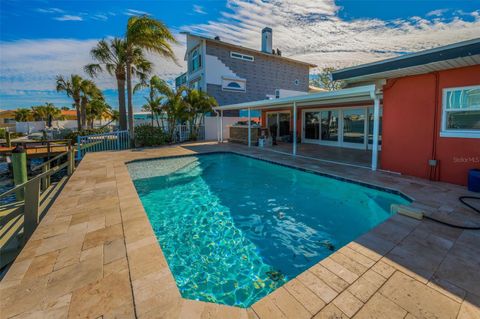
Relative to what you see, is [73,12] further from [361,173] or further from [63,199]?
[361,173]

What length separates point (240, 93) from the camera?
18609 mm

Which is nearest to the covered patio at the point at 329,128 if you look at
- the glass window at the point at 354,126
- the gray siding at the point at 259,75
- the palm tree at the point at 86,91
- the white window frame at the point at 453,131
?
the glass window at the point at 354,126

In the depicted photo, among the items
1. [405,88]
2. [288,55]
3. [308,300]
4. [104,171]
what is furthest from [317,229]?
[288,55]

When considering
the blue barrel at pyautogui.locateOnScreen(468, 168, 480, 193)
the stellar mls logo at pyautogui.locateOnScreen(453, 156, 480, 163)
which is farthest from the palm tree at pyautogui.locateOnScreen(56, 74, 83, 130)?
the blue barrel at pyautogui.locateOnScreen(468, 168, 480, 193)

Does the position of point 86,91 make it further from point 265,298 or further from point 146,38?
point 265,298

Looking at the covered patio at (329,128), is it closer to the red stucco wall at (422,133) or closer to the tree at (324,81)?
the red stucco wall at (422,133)

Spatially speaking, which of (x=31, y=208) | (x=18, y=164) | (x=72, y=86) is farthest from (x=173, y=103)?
(x=72, y=86)

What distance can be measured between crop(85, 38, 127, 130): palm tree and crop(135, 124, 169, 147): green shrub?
1.38 metres

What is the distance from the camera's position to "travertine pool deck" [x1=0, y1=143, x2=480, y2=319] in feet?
6.29

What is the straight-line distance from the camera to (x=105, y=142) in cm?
1255

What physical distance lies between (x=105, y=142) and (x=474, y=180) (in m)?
14.8

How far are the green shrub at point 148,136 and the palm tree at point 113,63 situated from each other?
1.38 meters

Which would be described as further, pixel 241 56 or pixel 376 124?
pixel 241 56

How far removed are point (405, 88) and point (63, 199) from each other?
28.6 feet
